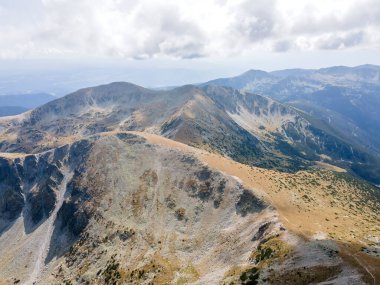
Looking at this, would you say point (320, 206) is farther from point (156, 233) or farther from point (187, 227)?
point (156, 233)

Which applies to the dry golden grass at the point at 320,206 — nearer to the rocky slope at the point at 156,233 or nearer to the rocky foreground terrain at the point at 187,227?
the rocky foreground terrain at the point at 187,227

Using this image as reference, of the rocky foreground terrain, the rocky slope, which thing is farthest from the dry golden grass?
the rocky slope

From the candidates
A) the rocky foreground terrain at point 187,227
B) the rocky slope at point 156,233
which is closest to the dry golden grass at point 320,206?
the rocky foreground terrain at point 187,227

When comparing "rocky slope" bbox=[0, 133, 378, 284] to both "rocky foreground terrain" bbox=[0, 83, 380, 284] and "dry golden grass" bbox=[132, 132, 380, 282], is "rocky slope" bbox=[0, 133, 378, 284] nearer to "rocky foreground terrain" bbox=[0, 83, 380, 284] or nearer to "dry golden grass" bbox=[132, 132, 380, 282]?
"rocky foreground terrain" bbox=[0, 83, 380, 284]

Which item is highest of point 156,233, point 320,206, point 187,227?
point 320,206

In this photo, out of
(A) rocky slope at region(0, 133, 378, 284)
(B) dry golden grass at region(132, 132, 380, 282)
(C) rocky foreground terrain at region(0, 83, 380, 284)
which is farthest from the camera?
→ (B) dry golden grass at region(132, 132, 380, 282)

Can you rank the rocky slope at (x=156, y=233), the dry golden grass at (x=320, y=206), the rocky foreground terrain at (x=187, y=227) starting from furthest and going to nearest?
1. the dry golden grass at (x=320, y=206)
2. the rocky slope at (x=156, y=233)
3. the rocky foreground terrain at (x=187, y=227)

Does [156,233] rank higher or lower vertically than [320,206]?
lower

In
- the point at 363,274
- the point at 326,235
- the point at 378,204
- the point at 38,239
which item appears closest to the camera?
the point at 363,274

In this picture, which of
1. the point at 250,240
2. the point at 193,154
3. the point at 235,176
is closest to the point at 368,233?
the point at 250,240

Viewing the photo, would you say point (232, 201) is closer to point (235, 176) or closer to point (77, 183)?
point (235, 176)

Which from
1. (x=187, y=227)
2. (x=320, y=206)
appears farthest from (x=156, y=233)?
(x=320, y=206)
